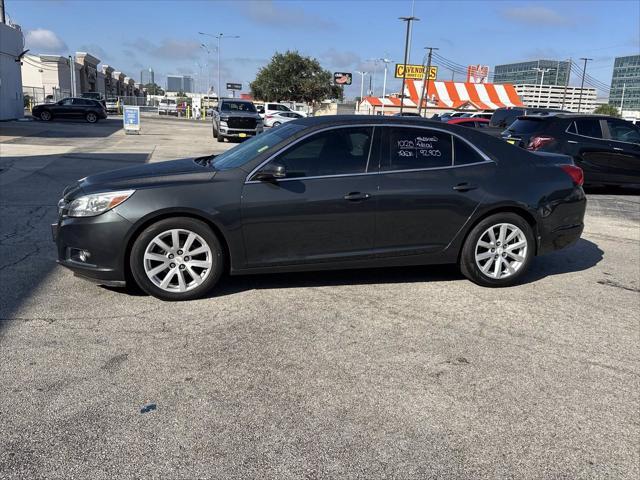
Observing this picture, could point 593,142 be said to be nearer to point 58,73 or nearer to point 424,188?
point 424,188

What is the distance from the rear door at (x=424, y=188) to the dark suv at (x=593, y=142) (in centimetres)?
692

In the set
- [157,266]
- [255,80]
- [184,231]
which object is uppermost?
[255,80]

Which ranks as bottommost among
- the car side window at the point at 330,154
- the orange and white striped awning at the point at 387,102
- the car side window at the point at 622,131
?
the car side window at the point at 330,154

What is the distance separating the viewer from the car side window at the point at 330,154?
4840 millimetres

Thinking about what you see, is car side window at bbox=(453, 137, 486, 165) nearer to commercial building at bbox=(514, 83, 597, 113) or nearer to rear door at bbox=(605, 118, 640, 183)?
rear door at bbox=(605, 118, 640, 183)

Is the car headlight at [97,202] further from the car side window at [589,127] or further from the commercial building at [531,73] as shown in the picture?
the commercial building at [531,73]

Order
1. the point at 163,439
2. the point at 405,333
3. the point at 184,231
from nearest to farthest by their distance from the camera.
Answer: the point at 163,439 < the point at 405,333 < the point at 184,231

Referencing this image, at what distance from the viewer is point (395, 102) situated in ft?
235

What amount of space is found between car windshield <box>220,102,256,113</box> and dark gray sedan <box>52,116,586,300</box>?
20.5 m

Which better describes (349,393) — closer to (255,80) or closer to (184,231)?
(184,231)

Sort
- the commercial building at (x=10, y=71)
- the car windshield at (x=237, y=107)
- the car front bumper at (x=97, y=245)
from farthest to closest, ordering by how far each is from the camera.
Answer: the commercial building at (x=10, y=71) → the car windshield at (x=237, y=107) → the car front bumper at (x=97, y=245)

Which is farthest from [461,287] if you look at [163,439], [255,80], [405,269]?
[255,80]

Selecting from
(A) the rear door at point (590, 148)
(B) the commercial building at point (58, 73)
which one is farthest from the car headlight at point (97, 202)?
(B) the commercial building at point (58, 73)

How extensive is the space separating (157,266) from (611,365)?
356 centimetres
